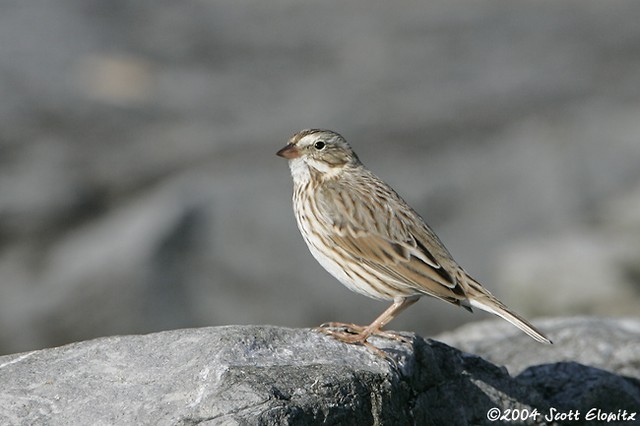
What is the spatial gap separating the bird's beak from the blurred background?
454cm

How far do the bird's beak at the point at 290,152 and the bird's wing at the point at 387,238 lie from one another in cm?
35

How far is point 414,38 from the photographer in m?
17.7

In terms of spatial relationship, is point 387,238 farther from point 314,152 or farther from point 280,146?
point 280,146

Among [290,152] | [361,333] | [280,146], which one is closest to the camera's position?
[361,333]

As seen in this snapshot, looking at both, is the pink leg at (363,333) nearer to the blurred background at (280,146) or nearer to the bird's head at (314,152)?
the bird's head at (314,152)

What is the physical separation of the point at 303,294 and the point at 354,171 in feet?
15.1

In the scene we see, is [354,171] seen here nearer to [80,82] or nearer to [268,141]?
[268,141]

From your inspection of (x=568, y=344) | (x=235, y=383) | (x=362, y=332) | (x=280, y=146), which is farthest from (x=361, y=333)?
(x=280, y=146)

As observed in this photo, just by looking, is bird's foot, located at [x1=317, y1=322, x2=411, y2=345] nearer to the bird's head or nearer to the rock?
the bird's head

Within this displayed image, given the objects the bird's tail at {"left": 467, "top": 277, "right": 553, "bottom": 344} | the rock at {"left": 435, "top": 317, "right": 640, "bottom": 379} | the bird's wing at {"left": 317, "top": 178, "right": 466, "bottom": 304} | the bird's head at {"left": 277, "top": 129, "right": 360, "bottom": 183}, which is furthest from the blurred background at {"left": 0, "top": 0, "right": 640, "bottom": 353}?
the bird's tail at {"left": 467, "top": 277, "right": 553, "bottom": 344}

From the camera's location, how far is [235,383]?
549cm

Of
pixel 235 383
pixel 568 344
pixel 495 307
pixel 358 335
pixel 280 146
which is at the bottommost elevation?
pixel 235 383

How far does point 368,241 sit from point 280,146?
22.8 ft

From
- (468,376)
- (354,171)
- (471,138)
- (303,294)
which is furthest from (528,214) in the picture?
(468,376)
